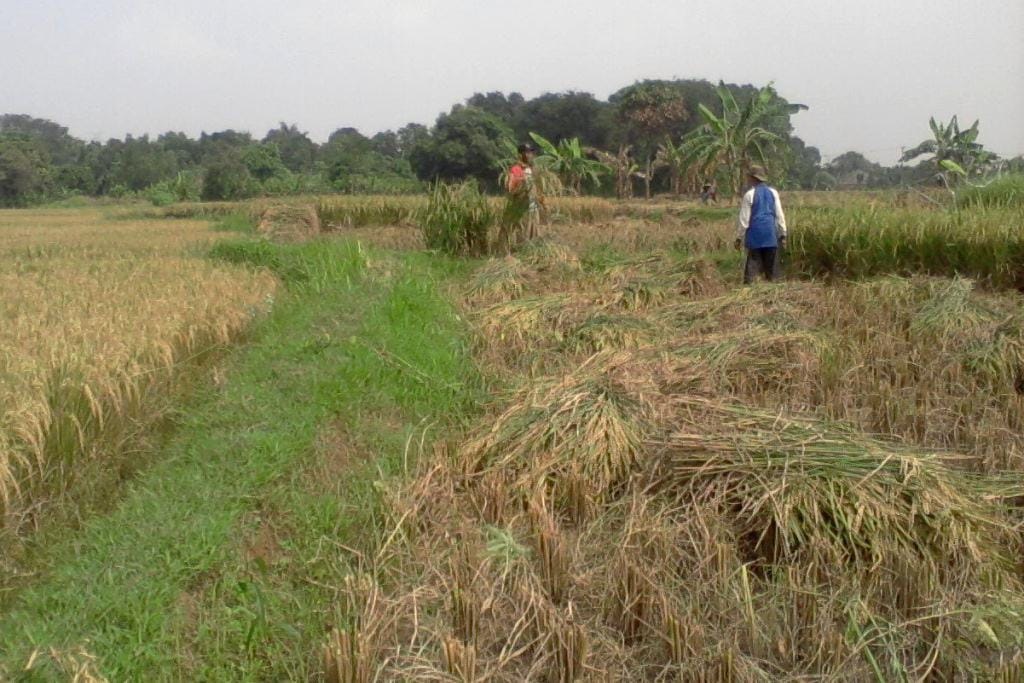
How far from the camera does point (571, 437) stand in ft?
14.4

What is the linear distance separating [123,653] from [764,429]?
2.80 m

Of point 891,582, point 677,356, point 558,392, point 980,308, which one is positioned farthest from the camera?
point 980,308

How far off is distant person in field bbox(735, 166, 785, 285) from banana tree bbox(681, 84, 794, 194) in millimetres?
13589

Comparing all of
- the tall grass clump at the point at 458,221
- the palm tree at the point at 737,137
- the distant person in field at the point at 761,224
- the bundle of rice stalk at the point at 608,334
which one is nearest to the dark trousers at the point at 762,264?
the distant person in field at the point at 761,224

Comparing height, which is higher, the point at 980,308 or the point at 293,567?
the point at 980,308

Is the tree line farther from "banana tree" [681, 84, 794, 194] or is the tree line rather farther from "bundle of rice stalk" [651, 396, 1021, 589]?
"bundle of rice stalk" [651, 396, 1021, 589]

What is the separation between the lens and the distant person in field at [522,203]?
36.1ft

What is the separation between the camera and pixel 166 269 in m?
9.84

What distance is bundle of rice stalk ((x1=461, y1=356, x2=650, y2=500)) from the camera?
13.9ft

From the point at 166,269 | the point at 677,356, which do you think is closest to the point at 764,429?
the point at 677,356

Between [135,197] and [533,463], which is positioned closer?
[533,463]

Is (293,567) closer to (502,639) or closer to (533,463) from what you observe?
(502,639)

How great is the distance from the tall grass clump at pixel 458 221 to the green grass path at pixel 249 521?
15.1 ft

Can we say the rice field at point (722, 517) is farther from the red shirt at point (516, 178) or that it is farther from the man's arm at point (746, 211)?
the red shirt at point (516, 178)
